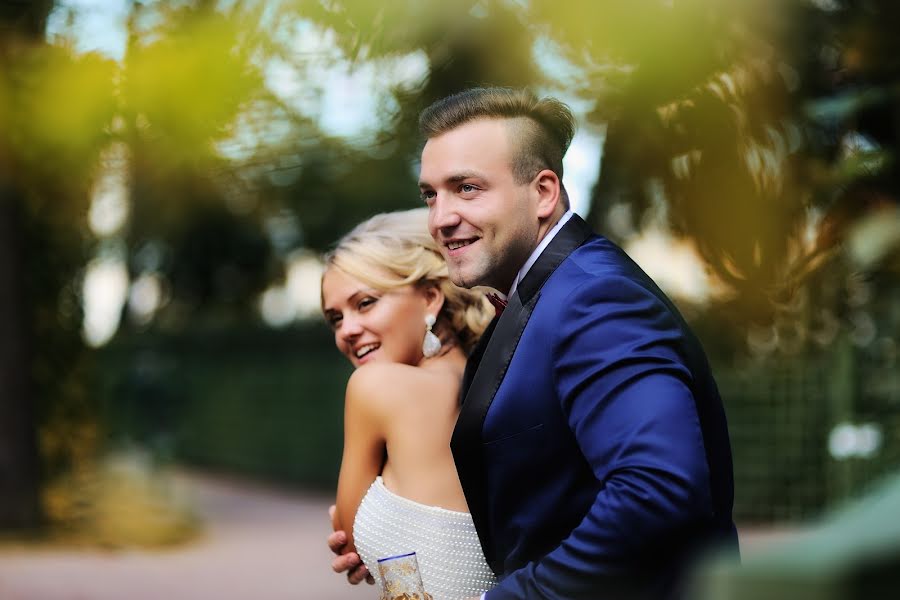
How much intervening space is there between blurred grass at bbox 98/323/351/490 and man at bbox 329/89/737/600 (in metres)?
14.6

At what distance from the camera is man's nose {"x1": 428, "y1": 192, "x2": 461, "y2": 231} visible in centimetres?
224

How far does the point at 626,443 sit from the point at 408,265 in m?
1.08

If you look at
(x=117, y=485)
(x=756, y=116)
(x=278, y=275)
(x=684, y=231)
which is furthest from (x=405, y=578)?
(x=278, y=275)

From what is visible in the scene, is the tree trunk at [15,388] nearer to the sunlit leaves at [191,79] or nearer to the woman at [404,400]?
the woman at [404,400]

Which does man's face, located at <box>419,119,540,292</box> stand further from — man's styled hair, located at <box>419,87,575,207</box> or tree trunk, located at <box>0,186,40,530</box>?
tree trunk, located at <box>0,186,40,530</box>

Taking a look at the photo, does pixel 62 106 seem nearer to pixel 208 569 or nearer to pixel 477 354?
pixel 477 354

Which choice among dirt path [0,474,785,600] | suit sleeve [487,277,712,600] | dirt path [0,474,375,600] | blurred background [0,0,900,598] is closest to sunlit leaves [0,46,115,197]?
blurred background [0,0,900,598]

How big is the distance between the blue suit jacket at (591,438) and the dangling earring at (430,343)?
0.49 m

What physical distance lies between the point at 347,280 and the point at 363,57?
40.2 inches

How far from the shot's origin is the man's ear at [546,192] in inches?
89.6

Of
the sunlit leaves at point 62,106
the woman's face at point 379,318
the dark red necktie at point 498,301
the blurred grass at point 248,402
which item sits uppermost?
the blurred grass at point 248,402

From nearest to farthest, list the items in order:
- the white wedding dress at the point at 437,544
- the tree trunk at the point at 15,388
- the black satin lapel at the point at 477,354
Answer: the black satin lapel at the point at 477,354 → the white wedding dress at the point at 437,544 → the tree trunk at the point at 15,388

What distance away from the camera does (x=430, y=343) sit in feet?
9.28

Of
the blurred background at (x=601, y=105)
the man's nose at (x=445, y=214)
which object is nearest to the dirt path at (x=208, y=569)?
the blurred background at (x=601, y=105)
